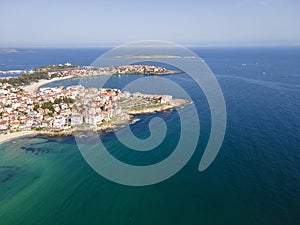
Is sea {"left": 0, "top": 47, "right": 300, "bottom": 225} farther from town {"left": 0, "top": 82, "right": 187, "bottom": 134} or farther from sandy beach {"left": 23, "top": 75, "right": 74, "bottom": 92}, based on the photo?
sandy beach {"left": 23, "top": 75, "right": 74, "bottom": 92}

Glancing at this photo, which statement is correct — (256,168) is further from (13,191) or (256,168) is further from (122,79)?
(122,79)

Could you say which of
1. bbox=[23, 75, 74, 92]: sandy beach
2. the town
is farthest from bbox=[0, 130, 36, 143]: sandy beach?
bbox=[23, 75, 74, 92]: sandy beach

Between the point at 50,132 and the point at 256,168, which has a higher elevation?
the point at 256,168

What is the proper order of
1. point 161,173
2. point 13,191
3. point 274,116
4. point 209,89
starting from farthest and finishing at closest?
point 209,89
point 274,116
point 161,173
point 13,191

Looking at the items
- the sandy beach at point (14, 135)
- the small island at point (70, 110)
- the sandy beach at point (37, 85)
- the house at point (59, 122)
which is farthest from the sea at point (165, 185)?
the sandy beach at point (37, 85)

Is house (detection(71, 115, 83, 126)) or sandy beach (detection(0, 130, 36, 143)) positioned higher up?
house (detection(71, 115, 83, 126))

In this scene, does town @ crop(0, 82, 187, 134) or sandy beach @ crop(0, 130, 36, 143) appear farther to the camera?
town @ crop(0, 82, 187, 134)

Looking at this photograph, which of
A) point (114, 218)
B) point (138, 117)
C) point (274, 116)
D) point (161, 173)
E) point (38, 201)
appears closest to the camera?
point (114, 218)

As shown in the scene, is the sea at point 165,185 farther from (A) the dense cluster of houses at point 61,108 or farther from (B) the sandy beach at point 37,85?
(B) the sandy beach at point 37,85

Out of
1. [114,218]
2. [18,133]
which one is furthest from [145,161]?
[18,133]
